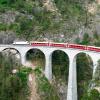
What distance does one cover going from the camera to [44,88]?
7988 centimetres

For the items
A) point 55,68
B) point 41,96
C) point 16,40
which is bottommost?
point 41,96

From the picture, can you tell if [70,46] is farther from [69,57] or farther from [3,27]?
[3,27]

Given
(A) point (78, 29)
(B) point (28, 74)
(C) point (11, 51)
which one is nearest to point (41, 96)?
(B) point (28, 74)

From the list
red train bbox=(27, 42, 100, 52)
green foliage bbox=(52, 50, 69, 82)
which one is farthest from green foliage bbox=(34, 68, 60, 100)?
red train bbox=(27, 42, 100, 52)

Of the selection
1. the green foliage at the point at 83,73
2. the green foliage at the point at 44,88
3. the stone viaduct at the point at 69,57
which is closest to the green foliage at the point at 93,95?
the stone viaduct at the point at 69,57

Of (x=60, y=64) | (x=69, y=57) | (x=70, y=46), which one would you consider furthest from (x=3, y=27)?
(x=69, y=57)

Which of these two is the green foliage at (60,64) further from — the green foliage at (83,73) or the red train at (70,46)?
the red train at (70,46)

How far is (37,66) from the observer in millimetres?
83688

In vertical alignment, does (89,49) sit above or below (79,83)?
above

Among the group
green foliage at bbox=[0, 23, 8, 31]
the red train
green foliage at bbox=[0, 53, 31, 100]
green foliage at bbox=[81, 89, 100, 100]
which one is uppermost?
green foliage at bbox=[0, 23, 8, 31]

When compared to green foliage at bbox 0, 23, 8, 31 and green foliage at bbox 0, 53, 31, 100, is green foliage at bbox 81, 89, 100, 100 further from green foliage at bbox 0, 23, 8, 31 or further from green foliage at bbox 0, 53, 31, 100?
green foliage at bbox 0, 23, 8, 31

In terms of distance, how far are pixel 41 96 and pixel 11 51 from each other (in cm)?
1118

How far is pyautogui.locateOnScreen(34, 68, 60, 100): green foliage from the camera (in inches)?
3127

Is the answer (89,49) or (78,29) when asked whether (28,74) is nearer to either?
(89,49)
